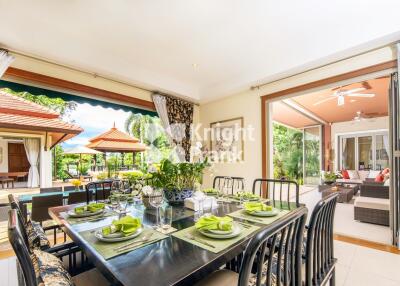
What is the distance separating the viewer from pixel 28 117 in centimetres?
279

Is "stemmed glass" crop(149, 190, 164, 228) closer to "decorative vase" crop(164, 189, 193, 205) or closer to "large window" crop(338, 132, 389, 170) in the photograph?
"decorative vase" crop(164, 189, 193, 205)

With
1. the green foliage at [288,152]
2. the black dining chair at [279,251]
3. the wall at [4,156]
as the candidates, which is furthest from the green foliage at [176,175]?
the green foliage at [288,152]

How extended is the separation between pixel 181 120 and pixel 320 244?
10.8ft

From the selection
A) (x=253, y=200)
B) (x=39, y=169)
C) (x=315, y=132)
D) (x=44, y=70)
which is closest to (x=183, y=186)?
(x=253, y=200)

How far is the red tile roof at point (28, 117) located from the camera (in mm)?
2602

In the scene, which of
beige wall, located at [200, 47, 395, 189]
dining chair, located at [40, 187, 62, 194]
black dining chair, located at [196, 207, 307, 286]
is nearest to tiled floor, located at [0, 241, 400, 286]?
dining chair, located at [40, 187, 62, 194]

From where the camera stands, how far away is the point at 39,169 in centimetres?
378

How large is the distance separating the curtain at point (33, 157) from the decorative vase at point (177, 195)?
130 inches

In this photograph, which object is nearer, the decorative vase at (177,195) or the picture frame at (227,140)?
the decorative vase at (177,195)

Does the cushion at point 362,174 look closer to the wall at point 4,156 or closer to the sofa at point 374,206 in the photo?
the sofa at point 374,206

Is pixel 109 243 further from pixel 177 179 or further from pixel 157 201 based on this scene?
pixel 177 179

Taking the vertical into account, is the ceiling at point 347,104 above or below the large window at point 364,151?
above

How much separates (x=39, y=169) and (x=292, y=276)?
4.41 meters

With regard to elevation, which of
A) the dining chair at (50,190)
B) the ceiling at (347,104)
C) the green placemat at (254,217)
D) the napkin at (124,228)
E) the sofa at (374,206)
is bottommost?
the sofa at (374,206)
